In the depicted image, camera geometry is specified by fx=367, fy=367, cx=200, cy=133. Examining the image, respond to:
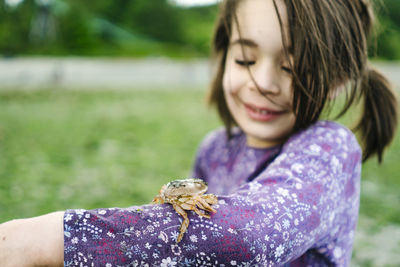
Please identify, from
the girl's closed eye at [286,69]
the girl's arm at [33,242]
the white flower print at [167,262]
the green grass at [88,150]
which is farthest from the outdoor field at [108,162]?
the white flower print at [167,262]

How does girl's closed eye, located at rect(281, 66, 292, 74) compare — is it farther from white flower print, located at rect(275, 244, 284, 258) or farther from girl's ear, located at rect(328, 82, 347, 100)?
white flower print, located at rect(275, 244, 284, 258)

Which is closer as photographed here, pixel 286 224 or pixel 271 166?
pixel 286 224

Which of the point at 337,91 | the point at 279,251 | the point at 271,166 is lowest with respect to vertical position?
the point at 279,251

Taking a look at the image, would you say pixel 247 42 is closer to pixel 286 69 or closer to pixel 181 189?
pixel 286 69

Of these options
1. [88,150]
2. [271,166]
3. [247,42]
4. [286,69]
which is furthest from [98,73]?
[271,166]

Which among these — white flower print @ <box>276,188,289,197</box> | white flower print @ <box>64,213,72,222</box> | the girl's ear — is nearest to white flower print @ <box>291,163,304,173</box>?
white flower print @ <box>276,188,289,197</box>

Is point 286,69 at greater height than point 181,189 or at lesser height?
greater

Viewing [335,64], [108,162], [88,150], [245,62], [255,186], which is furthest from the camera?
[88,150]
